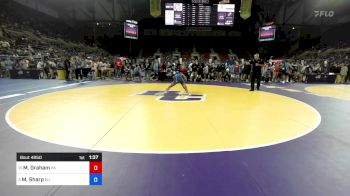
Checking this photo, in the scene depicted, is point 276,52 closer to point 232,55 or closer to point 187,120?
point 232,55

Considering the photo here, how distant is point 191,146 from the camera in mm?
3883

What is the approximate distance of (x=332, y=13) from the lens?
91.0 ft

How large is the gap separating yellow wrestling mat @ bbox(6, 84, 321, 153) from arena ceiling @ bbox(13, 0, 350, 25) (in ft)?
A: 82.0

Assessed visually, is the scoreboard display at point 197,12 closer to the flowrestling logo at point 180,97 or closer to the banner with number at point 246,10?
the banner with number at point 246,10

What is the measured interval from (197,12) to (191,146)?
735 inches

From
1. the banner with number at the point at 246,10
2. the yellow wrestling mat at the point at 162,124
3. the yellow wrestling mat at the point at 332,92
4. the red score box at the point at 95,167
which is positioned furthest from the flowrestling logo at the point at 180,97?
the banner with number at the point at 246,10

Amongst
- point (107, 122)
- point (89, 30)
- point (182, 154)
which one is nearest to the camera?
point (182, 154)

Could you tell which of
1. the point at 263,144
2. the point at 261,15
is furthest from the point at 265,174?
the point at 261,15

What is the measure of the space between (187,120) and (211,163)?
7.66 ft

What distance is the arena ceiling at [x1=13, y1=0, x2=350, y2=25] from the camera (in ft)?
96.8
